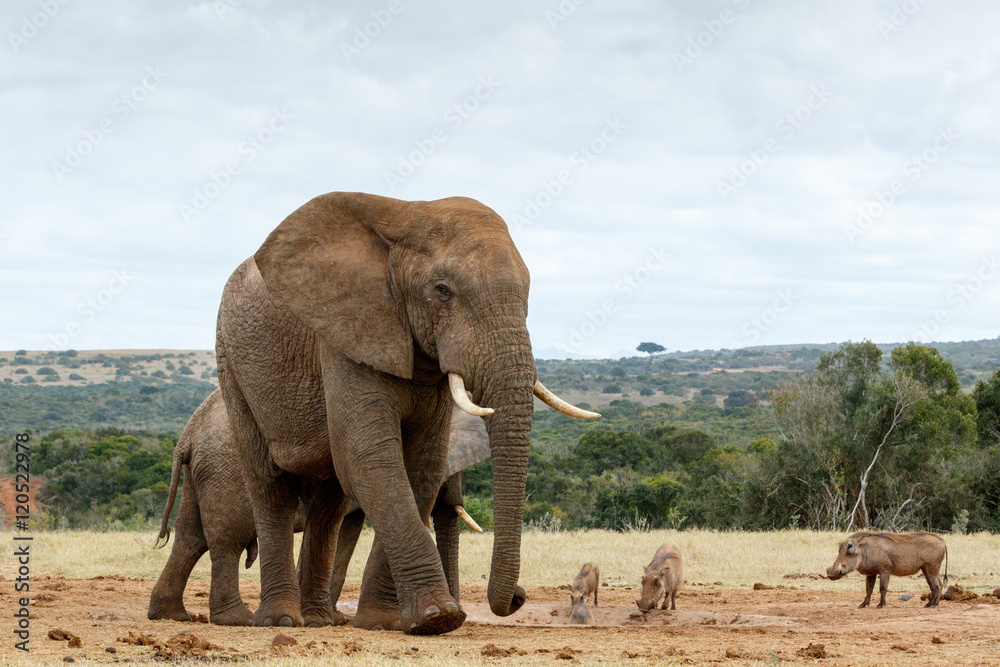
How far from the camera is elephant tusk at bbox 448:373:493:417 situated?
6.52 metres

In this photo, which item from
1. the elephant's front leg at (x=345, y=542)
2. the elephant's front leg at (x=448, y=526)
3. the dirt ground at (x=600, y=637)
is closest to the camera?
the dirt ground at (x=600, y=637)

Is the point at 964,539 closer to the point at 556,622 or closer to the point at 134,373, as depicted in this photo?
the point at 556,622

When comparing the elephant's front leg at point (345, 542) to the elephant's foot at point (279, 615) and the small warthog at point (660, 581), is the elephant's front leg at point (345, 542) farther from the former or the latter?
the small warthog at point (660, 581)

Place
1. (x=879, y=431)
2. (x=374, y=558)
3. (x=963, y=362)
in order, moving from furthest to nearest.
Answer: (x=963, y=362)
(x=879, y=431)
(x=374, y=558)

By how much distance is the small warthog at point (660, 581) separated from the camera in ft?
33.4

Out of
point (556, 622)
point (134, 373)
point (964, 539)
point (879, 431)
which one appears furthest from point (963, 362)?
point (556, 622)

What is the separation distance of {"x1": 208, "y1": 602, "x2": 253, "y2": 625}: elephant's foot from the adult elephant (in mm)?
955

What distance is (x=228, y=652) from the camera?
6824 millimetres

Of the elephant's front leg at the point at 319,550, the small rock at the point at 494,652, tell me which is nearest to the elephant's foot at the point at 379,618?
the elephant's front leg at the point at 319,550

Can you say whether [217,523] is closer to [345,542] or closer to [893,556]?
[345,542]

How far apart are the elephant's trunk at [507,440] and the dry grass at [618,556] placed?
7.27 metres

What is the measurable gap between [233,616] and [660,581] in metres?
3.88

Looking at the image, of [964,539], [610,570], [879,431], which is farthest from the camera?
[879,431]

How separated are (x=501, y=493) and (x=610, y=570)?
858 cm
